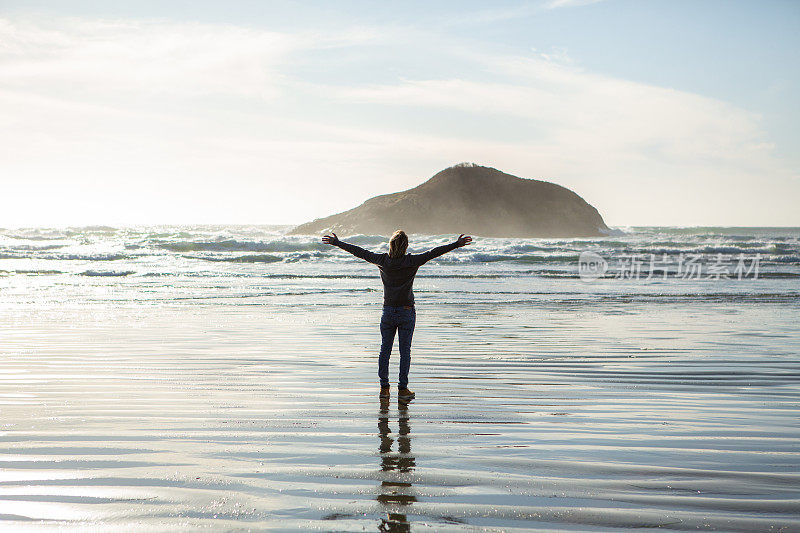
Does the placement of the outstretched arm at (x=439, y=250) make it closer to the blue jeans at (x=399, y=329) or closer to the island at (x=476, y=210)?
the blue jeans at (x=399, y=329)

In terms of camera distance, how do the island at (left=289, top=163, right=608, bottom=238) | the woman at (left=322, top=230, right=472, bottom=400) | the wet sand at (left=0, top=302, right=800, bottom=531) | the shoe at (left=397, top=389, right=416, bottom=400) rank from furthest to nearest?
1. the island at (left=289, top=163, right=608, bottom=238)
2. the woman at (left=322, top=230, right=472, bottom=400)
3. the shoe at (left=397, top=389, right=416, bottom=400)
4. the wet sand at (left=0, top=302, right=800, bottom=531)

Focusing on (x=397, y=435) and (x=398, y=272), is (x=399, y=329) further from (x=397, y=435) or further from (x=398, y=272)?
(x=397, y=435)

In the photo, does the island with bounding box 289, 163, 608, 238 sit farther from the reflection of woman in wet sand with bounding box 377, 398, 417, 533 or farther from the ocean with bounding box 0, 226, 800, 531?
the reflection of woman in wet sand with bounding box 377, 398, 417, 533

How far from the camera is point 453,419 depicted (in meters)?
5.57

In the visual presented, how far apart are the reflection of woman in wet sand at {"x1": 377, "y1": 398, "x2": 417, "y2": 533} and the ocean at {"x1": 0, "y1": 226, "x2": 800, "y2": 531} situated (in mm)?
16

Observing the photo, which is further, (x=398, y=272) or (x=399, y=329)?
(x=399, y=329)

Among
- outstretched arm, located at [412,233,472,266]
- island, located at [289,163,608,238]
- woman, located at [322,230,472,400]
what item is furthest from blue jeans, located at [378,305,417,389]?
island, located at [289,163,608,238]

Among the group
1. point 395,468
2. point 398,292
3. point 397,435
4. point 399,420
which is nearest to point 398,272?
point 398,292

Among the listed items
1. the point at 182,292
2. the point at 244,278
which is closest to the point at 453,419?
the point at 182,292

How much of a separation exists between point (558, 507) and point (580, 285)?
1954 cm

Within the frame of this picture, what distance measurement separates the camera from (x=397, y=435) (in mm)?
5008

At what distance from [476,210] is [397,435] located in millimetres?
118995

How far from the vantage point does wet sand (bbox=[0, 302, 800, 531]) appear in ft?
11.3

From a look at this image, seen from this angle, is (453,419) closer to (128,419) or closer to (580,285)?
(128,419)
